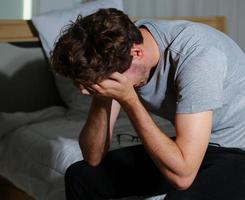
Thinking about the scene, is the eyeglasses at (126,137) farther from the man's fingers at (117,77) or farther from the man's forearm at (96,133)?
the man's fingers at (117,77)

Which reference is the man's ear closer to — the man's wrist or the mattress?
the man's wrist

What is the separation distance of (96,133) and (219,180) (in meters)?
0.36

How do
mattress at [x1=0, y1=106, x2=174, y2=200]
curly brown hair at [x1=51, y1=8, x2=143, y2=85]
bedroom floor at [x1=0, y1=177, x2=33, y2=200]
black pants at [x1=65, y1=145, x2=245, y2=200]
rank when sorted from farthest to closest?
bedroom floor at [x1=0, y1=177, x2=33, y2=200], mattress at [x1=0, y1=106, x2=174, y2=200], black pants at [x1=65, y1=145, x2=245, y2=200], curly brown hair at [x1=51, y1=8, x2=143, y2=85]

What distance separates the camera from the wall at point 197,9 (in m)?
2.45

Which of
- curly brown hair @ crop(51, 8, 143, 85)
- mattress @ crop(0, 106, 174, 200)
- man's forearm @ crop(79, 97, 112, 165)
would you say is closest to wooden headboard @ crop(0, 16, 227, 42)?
mattress @ crop(0, 106, 174, 200)

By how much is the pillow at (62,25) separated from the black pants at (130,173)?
0.77 meters

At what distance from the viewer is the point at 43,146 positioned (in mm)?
1722

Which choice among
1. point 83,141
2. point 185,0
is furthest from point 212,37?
point 185,0

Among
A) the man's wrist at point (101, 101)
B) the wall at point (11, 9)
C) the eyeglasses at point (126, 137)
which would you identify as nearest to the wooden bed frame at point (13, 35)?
the wall at point (11, 9)

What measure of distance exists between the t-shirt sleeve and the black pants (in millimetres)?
187

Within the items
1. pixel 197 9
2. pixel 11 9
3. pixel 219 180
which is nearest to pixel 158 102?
pixel 219 180

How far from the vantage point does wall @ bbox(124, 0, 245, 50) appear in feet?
8.02

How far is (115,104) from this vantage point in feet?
4.52

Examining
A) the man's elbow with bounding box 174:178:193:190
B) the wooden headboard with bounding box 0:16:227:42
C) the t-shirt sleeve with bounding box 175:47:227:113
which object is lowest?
A: the man's elbow with bounding box 174:178:193:190
